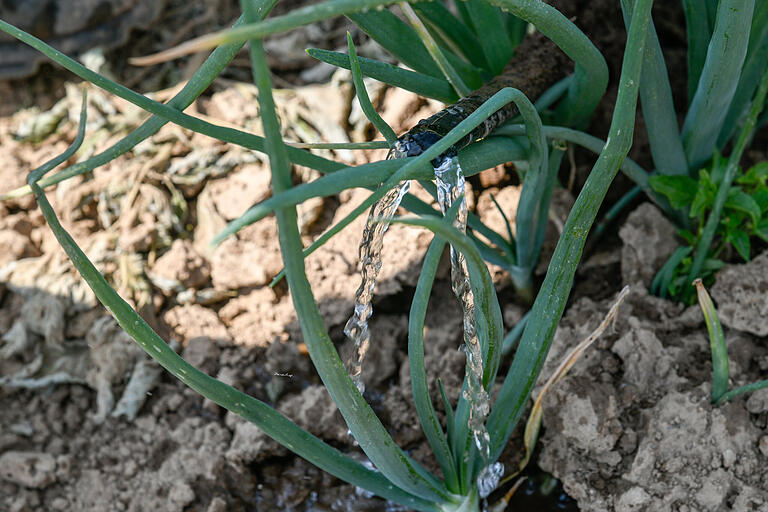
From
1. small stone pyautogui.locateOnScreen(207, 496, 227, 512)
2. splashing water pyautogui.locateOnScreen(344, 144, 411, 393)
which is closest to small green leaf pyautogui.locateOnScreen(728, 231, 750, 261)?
splashing water pyautogui.locateOnScreen(344, 144, 411, 393)

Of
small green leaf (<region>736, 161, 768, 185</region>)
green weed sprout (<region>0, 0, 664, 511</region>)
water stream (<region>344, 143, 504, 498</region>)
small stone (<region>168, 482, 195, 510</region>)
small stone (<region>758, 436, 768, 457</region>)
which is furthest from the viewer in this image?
small stone (<region>168, 482, 195, 510</region>)

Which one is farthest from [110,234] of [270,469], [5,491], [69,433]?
[270,469]

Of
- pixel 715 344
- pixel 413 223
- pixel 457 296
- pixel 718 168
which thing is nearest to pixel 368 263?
pixel 457 296

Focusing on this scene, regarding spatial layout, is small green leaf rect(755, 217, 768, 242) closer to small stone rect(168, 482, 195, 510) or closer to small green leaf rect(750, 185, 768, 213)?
small green leaf rect(750, 185, 768, 213)

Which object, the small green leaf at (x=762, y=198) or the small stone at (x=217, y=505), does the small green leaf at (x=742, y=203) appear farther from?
the small stone at (x=217, y=505)

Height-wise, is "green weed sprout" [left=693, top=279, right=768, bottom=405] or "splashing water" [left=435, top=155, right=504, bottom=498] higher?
"splashing water" [left=435, top=155, right=504, bottom=498]

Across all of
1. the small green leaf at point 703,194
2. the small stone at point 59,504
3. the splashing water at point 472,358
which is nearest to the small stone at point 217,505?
the small stone at point 59,504

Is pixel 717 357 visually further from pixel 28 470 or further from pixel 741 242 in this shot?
pixel 28 470
